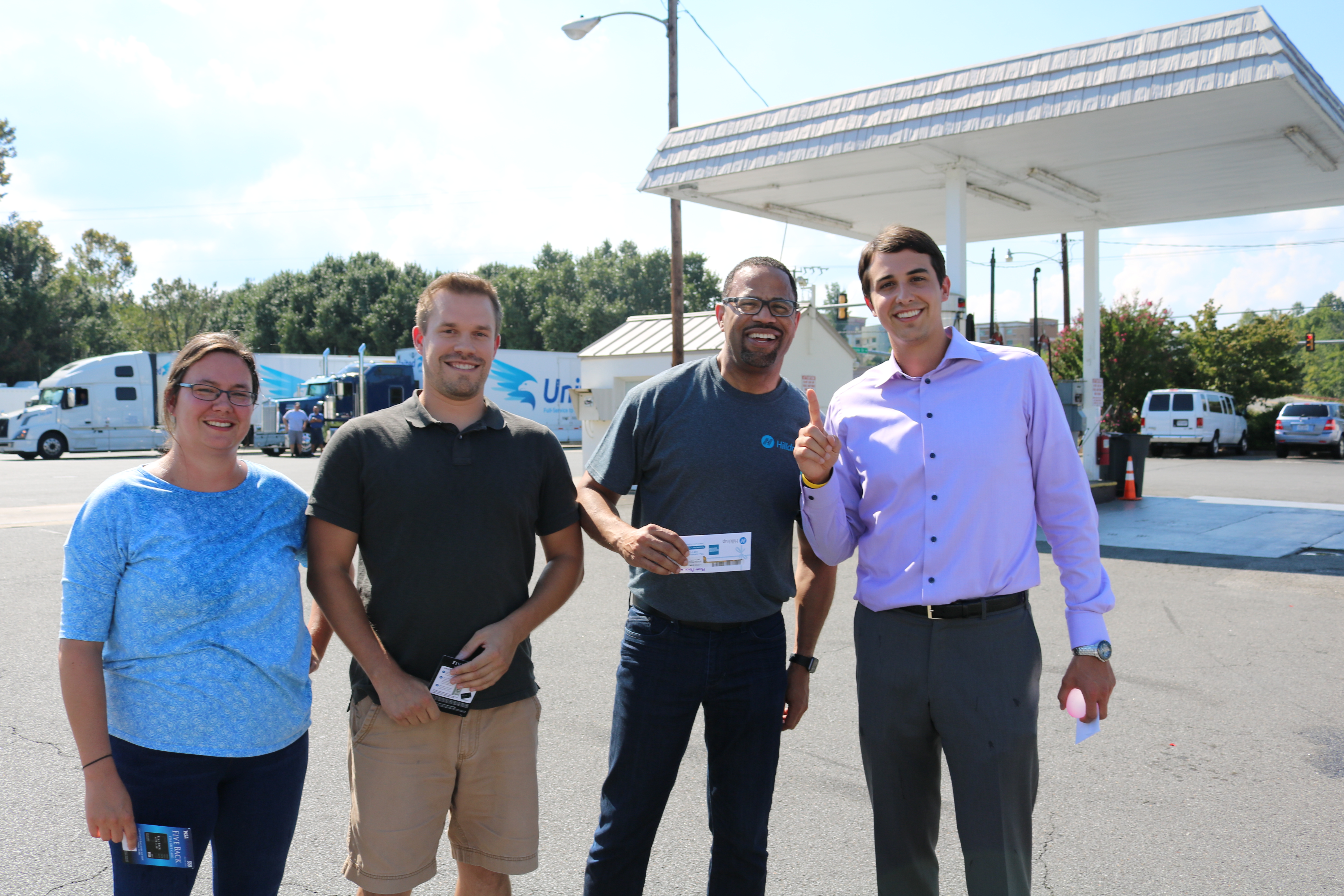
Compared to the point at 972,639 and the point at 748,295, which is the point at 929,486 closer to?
the point at 972,639

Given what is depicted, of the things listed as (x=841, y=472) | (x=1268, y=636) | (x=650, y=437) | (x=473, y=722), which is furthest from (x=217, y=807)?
(x=1268, y=636)

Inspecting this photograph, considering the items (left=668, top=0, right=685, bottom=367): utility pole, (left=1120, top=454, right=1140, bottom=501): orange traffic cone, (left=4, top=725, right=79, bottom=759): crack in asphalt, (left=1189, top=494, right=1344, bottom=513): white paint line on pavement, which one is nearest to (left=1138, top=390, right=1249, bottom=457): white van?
(left=1189, top=494, right=1344, bottom=513): white paint line on pavement

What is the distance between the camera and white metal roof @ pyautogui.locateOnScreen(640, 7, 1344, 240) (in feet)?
29.3

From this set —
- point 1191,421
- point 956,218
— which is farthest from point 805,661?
point 1191,421

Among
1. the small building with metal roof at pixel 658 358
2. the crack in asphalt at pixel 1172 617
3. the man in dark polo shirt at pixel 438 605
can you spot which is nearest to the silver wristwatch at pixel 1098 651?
the man in dark polo shirt at pixel 438 605

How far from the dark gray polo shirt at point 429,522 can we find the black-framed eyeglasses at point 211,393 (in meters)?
0.26

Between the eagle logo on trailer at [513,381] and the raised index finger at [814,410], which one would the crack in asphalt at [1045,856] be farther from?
the eagle logo on trailer at [513,381]

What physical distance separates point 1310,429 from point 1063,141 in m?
24.4

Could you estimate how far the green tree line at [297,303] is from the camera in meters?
45.2

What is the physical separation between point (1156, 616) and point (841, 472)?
5893 millimetres

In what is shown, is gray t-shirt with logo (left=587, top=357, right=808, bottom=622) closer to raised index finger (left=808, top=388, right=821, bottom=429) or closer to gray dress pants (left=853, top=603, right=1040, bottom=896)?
raised index finger (left=808, top=388, right=821, bottom=429)

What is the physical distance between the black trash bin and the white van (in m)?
14.4

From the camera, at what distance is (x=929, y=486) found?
8.38 ft

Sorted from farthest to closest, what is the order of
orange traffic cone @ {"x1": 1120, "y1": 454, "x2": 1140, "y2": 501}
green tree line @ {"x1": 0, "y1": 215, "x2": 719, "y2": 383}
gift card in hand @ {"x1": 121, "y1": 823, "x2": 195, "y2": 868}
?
green tree line @ {"x1": 0, "y1": 215, "x2": 719, "y2": 383}
orange traffic cone @ {"x1": 1120, "y1": 454, "x2": 1140, "y2": 501}
gift card in hand @ {"x1": 121, "y1": 823, "x2": 195, "y2": 868}
